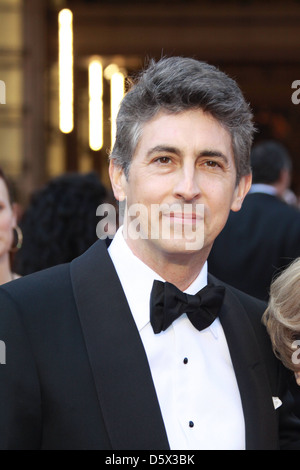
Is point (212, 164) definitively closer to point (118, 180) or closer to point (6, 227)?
point (118, 180)

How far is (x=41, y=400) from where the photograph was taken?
1.74 meters

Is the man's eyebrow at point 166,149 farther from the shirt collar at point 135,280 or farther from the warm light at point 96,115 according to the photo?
the warm light at point 96,115

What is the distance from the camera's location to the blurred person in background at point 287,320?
83.0 inches

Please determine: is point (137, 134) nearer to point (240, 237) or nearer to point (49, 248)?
point (49, 248)

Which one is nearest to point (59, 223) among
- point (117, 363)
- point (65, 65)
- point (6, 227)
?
point (6, 227)

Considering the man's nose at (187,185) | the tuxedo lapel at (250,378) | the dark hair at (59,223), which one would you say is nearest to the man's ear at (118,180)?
the man's nose at (187,185)

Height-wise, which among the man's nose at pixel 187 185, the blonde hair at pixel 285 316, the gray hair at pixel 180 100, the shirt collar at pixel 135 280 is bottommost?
the blonde hair at pixel 285 316

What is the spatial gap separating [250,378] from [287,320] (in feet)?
0.78

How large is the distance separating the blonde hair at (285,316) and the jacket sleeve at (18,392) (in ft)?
2.34

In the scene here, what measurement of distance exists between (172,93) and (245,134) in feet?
0.87

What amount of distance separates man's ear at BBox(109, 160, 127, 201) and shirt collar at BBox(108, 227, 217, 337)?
0.12m

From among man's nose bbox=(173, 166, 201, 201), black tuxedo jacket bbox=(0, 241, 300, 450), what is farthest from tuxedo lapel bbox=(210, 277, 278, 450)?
man's nose bbox=(173, 166, 201, 201)

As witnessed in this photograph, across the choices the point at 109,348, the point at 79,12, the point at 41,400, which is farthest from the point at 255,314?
the point at 79,12

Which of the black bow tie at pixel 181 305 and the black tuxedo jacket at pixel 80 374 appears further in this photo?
the black bow tie at pixel 181 305
